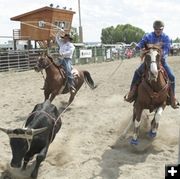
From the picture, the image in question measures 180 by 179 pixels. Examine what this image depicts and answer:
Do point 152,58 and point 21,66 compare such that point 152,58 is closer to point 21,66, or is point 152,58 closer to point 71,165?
point 71,165

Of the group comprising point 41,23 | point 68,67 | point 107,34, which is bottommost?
point 68,67

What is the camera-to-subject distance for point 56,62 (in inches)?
417

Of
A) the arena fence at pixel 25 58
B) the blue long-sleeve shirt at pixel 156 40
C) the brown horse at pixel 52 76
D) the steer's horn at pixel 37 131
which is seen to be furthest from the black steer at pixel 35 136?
the arena fence at pixel 25 58

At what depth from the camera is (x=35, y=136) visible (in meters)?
5.59

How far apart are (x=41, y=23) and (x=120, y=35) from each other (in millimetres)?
66306

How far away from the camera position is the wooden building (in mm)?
32438

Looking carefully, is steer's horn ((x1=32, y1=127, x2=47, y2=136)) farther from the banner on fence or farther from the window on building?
the window on building

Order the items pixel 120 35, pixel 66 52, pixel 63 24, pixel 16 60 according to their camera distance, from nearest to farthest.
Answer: pixel 66 52
pixel 16 60
pixel 63 24
pixel 120 35

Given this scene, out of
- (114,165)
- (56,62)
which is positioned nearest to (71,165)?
(114,165)

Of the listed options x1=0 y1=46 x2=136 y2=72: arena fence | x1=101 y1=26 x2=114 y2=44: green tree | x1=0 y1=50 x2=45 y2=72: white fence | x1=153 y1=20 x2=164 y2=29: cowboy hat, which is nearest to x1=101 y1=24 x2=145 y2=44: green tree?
x1=101 y1=26 x2=114 y2=44: green tree

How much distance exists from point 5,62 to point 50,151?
59.3ft

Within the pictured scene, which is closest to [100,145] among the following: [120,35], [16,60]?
[16,60]

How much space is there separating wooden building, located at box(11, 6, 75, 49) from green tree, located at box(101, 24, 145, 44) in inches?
2310

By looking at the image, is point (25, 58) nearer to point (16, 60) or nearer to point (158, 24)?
point (16, 60)
